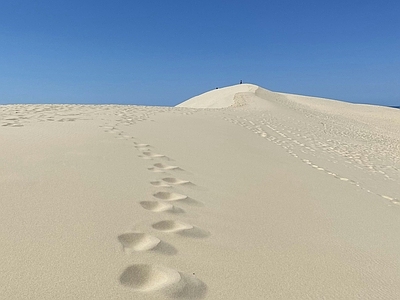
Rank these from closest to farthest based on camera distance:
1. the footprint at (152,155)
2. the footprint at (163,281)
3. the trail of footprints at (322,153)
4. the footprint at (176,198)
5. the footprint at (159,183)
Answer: the footprint at (163,281) → the footprint at (176,198) → the footprint at (159,183) → the footprint at (152,155) → the trail of footprints at (322,153)

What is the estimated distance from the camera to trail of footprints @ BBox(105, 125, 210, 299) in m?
1.45

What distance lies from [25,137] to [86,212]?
279 centimetres

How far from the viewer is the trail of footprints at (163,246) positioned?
1.45 metres

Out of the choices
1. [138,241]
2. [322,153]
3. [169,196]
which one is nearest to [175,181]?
[169,196]

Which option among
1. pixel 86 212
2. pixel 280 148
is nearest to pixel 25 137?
pixel 86 212

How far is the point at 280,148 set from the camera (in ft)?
22.0

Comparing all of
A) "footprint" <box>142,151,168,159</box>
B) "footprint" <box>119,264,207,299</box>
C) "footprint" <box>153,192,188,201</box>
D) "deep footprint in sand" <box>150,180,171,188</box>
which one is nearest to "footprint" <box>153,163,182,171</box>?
"footprint" <box>142,151,168,159</box>

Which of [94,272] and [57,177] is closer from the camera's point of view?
[94,272]

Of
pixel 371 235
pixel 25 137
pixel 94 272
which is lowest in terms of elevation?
pixel 371 235

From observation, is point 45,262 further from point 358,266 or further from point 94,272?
point 358,266

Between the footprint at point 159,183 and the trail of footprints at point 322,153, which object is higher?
the footprint at point 159,183

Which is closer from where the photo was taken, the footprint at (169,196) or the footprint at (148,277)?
the footprint at (148,277)

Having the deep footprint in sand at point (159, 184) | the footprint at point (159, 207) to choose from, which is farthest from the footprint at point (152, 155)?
the footprint at point (159, 207)

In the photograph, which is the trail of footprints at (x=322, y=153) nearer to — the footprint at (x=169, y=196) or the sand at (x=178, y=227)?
the sand at (x=178, y=227)
